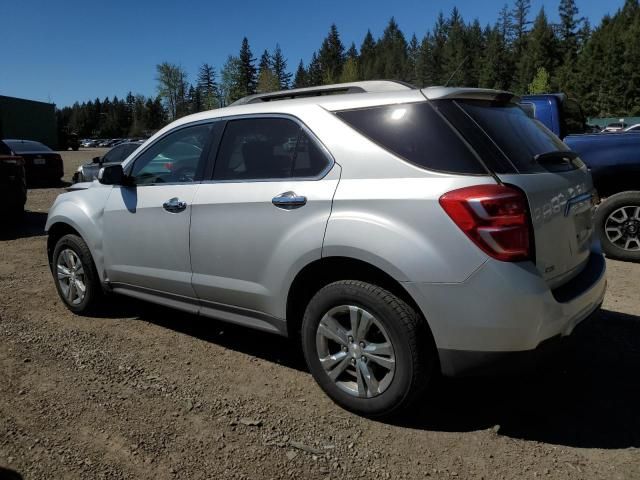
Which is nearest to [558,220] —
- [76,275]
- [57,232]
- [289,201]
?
[289,201]

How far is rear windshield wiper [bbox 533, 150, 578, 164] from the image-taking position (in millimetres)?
2825

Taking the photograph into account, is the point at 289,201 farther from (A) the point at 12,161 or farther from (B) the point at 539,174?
(A) the point at 12,161

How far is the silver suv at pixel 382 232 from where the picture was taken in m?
2.46

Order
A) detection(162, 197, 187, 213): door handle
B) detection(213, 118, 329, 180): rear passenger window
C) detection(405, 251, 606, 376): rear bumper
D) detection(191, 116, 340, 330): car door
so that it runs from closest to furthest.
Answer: detection(405, 251, 606, 376): rear bumper → detection(191, 116, 340, 330): car door → detection(213, 118, 329, 180): rear passenger window → detection(162, 197, 187, 213): door handle

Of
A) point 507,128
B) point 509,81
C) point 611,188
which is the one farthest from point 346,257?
point 509,81

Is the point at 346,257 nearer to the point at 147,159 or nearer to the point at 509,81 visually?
the point at 147,159

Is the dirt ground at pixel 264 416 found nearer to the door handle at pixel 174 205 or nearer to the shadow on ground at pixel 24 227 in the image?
the door handle at pixel 174 205

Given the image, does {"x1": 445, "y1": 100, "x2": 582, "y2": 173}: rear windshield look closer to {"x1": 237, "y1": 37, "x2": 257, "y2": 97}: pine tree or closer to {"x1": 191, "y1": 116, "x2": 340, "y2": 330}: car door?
{"x1": 191, "y1": 116, "x2": 340, "y2": 330}: car door

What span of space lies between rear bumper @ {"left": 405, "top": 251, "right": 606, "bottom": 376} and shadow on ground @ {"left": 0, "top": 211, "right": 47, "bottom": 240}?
8.26m

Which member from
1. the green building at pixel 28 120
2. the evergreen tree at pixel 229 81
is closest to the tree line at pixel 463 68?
the evergreen tree at pixel 229 81

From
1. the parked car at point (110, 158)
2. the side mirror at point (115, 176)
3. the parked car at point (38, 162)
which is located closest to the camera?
the side mirror at point (115, 176)

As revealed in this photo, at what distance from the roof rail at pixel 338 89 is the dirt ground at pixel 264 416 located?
1755mm

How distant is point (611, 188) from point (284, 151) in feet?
15.5

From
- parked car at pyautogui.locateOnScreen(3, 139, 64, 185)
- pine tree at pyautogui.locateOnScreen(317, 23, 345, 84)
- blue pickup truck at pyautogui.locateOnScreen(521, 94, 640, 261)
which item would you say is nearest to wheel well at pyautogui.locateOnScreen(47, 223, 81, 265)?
blue pickup truck at pyautogui.locateOnScreen(521, 94, 640, 261)
